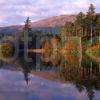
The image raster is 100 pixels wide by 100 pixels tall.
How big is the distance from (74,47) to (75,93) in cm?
4057

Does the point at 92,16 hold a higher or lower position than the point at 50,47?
higher

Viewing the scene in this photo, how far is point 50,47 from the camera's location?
224 feet

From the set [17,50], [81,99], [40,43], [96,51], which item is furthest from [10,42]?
[81,99]

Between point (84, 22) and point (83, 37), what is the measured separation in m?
4.30

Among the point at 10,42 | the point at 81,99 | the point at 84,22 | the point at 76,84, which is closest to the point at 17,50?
the point at 10,42

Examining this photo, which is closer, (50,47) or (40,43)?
(50,47)

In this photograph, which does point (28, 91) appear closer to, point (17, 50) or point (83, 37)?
point (83, 37)

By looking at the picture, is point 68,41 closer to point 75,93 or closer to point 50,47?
point 50,47

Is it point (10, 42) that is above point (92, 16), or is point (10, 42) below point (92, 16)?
below

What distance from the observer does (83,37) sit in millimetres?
64062

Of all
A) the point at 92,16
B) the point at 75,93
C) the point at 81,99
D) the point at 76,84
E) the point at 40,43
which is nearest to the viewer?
the point at 81,99

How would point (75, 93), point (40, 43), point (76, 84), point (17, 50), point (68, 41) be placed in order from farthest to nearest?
point (40, 43)
point (17, 50)
point (68, 41)
point (76, 84)
point (75, 93)

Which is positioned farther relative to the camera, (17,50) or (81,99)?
(17,50)

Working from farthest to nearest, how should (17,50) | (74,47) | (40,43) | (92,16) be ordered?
(40,43) → (17,50) → (92,16) → (74,47)
